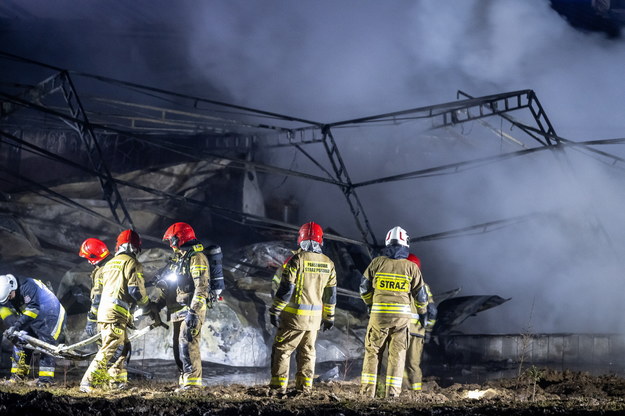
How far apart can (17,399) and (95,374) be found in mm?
2620

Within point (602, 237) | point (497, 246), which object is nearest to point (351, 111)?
point (497, 246)

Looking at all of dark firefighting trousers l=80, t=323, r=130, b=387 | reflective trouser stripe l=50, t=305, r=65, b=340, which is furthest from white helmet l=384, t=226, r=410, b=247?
reflective trouser stripe l=50, t=305, r=65, b=340

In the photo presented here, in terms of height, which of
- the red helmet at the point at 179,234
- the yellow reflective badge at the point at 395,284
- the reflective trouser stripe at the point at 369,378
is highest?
the red helmet at the point at 179,234

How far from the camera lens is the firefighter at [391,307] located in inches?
284

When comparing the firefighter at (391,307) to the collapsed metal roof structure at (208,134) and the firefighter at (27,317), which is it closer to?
the firefighter at (27,317)

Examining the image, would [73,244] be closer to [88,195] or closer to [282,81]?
[88,195]

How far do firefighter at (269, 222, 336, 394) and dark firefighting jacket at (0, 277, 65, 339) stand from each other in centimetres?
312

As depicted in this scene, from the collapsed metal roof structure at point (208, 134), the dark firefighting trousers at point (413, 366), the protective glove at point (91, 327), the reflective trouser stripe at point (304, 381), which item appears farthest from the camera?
the collapsed metal roof structure at point (208, 134)

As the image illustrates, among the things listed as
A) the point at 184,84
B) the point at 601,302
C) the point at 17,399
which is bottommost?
the point at 17,399

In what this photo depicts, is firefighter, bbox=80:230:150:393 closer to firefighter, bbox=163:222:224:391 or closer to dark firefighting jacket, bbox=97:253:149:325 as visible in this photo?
Result: dark firefighting jacket, bbox=97:253:149:325

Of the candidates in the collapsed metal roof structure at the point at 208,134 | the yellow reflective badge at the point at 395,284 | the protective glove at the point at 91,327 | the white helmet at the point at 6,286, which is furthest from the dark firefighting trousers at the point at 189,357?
the collapsed metal roof structure at the point at 208,134

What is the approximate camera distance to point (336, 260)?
555 inches

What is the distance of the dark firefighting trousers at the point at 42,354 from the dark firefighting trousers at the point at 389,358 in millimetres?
3804

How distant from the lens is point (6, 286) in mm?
8328
